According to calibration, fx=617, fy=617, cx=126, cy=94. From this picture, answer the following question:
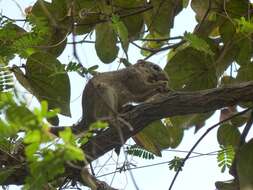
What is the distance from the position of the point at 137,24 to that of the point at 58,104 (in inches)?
44.2

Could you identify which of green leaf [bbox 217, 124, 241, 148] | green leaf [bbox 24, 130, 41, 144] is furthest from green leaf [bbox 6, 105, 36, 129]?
green leaf [bbox 217, 124, 241, 148]

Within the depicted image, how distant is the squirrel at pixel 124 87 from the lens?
178 inches

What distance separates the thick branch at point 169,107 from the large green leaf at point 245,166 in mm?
521

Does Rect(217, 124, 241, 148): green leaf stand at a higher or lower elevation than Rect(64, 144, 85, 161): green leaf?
higher

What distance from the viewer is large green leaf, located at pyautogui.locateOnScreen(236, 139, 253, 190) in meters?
3.63

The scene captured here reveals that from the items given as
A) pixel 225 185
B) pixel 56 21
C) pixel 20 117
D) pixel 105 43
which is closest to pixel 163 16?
pixel 105 43

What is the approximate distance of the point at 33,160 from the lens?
170cm

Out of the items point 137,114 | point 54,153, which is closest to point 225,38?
point 137,114

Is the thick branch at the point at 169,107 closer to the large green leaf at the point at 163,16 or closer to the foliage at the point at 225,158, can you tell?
the foliage at the point at 225,158

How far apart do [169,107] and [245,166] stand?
2.40ft

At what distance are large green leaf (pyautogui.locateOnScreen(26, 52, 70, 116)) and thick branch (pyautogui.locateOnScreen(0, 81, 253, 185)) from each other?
456 millimetres

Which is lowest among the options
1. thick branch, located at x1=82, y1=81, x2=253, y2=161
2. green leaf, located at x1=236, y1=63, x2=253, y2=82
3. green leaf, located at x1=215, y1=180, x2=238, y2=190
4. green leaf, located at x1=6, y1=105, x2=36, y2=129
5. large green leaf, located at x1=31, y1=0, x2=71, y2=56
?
green leaf, located at x1=6, y1=105, x2=36, y2=129

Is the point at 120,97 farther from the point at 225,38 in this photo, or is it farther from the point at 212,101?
the point at 212,101

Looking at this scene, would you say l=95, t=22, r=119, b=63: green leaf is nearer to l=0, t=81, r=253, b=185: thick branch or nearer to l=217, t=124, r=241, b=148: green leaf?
l=217, t=124, r=241, b=148: green leaf
